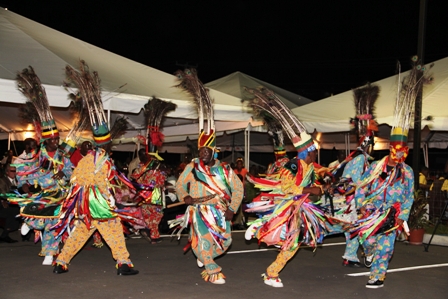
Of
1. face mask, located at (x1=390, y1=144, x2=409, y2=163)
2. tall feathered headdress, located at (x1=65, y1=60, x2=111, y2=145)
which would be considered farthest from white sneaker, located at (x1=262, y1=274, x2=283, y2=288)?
tall feathered headdress, located at (x1=65, y1=60, x2=111, y2=145)

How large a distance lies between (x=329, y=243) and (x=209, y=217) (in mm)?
4322

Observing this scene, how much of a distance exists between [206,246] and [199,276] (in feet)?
2.23

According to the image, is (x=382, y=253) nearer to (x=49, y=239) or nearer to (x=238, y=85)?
(x=49, y=239)

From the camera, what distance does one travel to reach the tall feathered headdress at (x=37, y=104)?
26.8ft

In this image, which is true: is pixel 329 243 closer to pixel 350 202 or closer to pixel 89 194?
pixel 350 202

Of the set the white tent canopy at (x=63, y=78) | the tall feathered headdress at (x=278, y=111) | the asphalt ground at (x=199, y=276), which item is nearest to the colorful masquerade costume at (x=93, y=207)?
the asphalt ground at (x=199, y=276)

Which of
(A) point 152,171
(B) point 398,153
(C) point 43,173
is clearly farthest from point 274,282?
(A) point 152,171

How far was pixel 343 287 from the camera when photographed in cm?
684

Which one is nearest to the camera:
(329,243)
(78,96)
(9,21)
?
(78,96)

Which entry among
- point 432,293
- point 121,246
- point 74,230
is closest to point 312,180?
point 432,293

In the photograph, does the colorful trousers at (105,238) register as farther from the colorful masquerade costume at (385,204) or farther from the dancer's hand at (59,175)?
the colorful masquerade costume at (385,204)

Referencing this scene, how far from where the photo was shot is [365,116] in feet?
26.3

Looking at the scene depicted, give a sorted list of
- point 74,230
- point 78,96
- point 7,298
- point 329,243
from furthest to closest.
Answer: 1. point 329,243
2. point 78,96
3. point 74,230
4. point 7,298

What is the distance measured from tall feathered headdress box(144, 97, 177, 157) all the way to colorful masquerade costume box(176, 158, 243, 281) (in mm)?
3147
